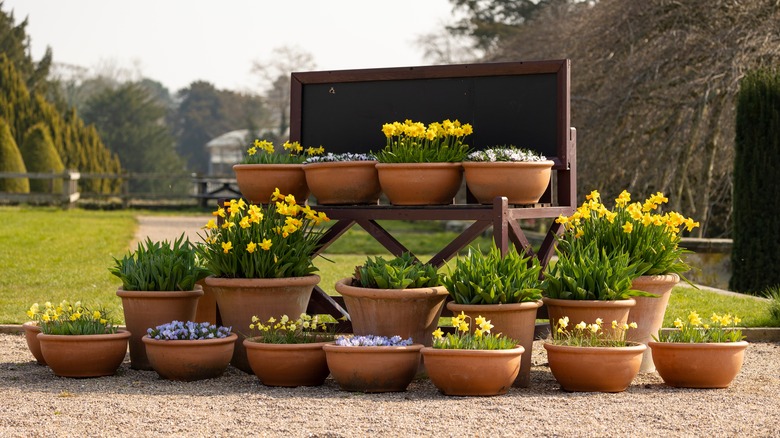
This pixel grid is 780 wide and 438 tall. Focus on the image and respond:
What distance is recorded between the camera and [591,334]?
5258mm

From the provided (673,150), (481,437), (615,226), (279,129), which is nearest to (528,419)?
(481,437)

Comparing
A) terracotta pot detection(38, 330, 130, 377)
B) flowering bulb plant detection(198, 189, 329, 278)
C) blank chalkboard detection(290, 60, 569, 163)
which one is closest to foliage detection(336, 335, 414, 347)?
flowering bulb plant detection(198, 189, 329, 278)

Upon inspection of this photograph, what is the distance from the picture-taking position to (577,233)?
5.79 meters

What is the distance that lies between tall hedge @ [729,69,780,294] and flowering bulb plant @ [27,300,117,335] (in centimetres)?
710

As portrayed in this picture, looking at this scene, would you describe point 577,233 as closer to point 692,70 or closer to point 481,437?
point 481,437

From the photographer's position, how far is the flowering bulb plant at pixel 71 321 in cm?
563

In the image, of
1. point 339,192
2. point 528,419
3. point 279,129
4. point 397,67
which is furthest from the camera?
point 279,129

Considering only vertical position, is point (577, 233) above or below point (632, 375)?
above

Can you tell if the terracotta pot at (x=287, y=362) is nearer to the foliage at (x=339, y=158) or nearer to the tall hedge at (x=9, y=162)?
the foliage at (x=339, y=158)

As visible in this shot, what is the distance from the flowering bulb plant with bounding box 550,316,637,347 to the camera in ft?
17.1

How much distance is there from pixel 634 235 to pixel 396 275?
53.0 inches

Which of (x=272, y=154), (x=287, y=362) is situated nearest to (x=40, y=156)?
(x=272, y=154)

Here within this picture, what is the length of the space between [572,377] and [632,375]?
0.96ft

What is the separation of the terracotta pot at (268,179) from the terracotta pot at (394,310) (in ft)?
3.23
